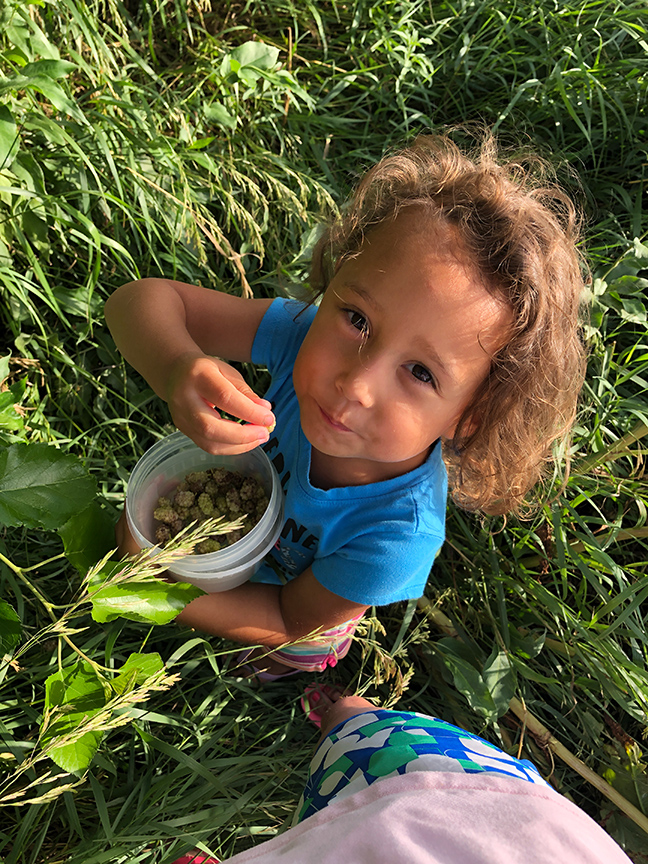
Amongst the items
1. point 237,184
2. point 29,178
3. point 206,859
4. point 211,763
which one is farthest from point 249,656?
point 237,184

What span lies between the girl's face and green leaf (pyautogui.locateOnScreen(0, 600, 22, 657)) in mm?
625

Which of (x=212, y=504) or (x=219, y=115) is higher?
(x=219, y=115)

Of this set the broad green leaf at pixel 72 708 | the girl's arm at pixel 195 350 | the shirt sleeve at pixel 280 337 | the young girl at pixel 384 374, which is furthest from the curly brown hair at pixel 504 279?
the broad green leaf at pixel 72 708

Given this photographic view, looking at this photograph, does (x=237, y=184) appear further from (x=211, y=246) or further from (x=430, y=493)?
(x=430, y=493)

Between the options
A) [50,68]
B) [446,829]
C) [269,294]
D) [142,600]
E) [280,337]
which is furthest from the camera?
[269,294]

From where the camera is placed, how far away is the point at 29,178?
62.5 inches

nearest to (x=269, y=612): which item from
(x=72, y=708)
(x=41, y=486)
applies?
(x=72, y=708)

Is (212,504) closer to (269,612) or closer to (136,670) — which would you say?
(269,612)

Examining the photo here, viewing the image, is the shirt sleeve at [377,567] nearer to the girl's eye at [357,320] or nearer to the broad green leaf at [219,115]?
the girl's eye at [357,320]

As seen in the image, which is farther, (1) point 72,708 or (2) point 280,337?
(2) point 280,337

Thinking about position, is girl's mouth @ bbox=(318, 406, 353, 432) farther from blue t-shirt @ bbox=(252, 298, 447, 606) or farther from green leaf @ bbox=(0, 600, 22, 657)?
green leaf @ bbox=(0, 600, 22, 657)

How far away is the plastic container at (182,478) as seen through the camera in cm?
131

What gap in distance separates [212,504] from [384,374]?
54 cm

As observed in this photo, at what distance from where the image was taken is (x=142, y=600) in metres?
1.03
